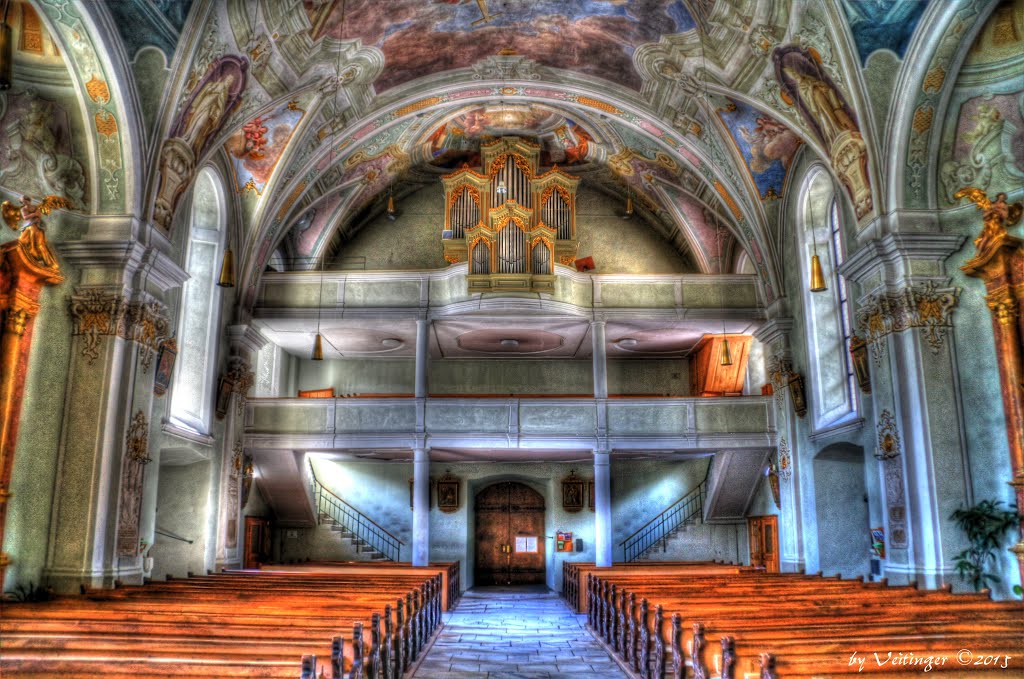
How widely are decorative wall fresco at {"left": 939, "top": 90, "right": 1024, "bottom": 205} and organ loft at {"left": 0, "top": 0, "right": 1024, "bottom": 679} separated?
0.13 feet

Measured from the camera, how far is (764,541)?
1861 centimetres

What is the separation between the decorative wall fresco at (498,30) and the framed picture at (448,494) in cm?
1063

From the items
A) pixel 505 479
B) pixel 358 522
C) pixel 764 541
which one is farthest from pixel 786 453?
pixel 358 522

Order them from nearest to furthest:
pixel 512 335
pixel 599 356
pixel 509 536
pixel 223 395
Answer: pixel 223 395 < pixel 599 356 < pixel 512 335 < pixel 509 536

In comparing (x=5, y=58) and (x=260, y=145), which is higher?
(x=260, y=145)

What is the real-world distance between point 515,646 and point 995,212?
844 centimetres

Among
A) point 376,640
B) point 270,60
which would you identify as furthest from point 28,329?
point 376,640

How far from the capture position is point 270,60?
508 inches

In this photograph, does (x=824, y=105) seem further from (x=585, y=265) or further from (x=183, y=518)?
(x=183, y=518)

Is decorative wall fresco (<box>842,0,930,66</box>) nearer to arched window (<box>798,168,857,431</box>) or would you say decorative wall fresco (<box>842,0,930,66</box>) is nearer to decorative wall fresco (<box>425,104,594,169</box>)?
arched window (<box>798,168,857,431</box>)

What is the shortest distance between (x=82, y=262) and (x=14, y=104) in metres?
2.16

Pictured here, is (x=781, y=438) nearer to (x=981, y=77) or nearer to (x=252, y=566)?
(x=981, y=77)

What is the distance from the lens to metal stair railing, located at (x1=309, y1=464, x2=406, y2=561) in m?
21.6

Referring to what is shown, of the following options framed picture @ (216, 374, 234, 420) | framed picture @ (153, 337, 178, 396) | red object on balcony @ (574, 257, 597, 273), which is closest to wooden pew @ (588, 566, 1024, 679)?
framed picture @ (153, 337, 178, 396)
